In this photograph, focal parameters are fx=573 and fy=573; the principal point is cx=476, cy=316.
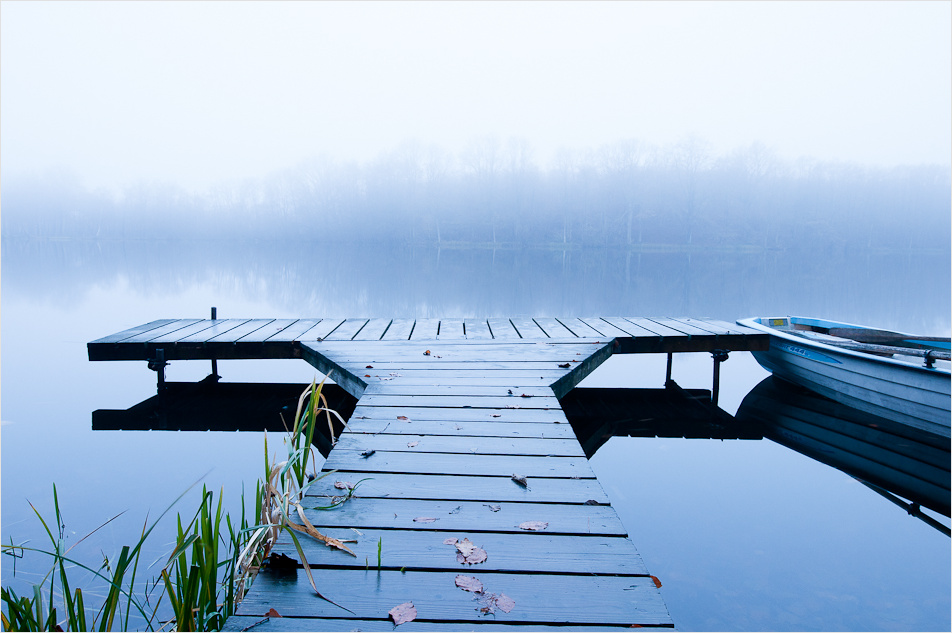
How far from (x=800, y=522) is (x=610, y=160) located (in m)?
88.3

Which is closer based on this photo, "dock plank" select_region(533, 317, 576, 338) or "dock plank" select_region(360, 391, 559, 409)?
"dock plank" select_region(360, 391, 559, 409)

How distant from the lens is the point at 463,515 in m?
1.96

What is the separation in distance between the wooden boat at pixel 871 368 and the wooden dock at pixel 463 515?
A: 8.10 ft

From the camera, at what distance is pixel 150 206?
103 m

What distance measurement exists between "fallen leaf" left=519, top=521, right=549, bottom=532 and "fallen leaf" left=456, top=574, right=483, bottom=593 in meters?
0.32

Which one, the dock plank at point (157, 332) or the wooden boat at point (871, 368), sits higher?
the dock plank at point (157, 332)

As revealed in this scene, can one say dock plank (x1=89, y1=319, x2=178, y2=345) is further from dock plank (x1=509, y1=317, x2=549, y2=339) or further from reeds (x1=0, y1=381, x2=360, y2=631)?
dock plank (x1=509, y1=317, x2=549, y2=339)

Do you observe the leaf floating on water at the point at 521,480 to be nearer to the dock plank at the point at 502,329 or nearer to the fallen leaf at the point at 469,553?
the fallen leaf at the point at 469,553

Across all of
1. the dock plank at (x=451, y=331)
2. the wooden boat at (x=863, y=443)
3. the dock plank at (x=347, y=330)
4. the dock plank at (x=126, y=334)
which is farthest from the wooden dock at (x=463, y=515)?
the dock plank at (x=126, y=334)

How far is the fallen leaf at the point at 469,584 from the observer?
1.53 metres

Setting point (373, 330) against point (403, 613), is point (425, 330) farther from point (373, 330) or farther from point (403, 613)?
point (403, 613)

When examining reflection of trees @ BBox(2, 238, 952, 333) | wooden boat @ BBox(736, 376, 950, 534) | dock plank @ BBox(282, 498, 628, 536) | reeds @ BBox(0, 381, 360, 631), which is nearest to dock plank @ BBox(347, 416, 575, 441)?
reeds @ BBox(0, 381, 360, 631)

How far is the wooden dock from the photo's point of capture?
1451 mm

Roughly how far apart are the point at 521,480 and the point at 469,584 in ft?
2.34
